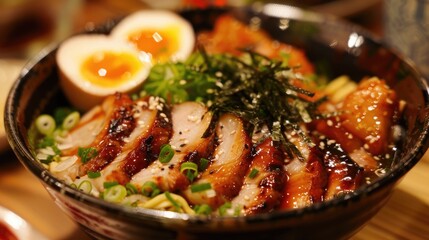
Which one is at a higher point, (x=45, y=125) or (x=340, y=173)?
(x=340, y=173)

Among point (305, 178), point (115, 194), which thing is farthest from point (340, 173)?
point (115, 194)

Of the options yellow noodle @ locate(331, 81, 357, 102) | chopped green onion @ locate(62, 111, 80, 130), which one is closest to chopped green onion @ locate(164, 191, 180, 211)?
chopped green onion @ locate(62, 111, 80, 130)

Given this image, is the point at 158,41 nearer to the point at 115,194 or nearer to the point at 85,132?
the point at 85,132

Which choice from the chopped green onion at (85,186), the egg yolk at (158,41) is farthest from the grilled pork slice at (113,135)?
the egg yolk at (158,41)

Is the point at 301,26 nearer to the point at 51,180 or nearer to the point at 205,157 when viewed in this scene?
the point at 205,157

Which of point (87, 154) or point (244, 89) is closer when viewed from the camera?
point (87, 154)
